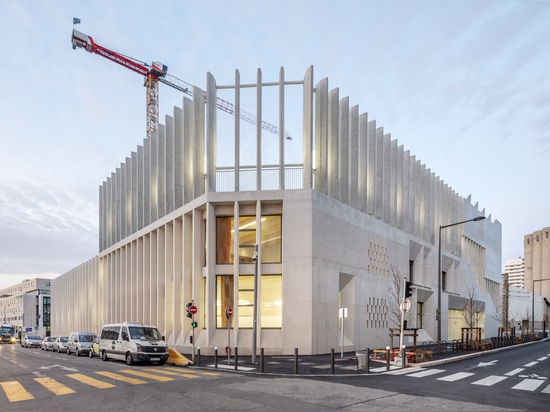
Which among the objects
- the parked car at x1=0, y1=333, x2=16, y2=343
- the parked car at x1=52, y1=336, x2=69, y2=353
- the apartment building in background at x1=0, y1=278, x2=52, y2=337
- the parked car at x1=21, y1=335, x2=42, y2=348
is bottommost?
the apartment building in background at x1=0, y1=278, x2=52, y2=337

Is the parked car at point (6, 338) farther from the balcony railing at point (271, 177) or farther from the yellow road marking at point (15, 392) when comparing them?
the yellow road marking at point (15, 392)

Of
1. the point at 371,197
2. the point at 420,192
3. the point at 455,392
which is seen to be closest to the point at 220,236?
the point at 371,197

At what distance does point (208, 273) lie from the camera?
3006 cm

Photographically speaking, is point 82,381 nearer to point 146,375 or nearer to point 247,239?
point 146,375

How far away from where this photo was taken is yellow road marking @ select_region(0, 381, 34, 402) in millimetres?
13320

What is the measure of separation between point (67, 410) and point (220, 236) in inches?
797

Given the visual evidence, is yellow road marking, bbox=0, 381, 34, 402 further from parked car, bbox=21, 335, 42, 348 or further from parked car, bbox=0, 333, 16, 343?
parked car, bbox=0, 333, 16, 343

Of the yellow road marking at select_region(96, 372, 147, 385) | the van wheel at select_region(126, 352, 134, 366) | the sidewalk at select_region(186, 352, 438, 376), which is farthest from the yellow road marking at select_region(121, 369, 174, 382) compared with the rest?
the sidewalk at select_region(186, 352, 438, 376)

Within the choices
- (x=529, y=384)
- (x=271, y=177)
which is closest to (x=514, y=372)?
(x=529, y=384)

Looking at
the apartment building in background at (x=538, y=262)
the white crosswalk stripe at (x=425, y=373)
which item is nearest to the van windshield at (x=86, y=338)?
the white crosswalk stripe at (x=425, y=373)

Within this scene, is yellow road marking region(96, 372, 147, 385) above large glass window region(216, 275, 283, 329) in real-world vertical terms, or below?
below

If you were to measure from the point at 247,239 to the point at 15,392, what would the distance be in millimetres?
17779

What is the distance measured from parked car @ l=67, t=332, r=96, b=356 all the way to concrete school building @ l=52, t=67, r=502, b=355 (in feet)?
17.7

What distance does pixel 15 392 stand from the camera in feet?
47.5
